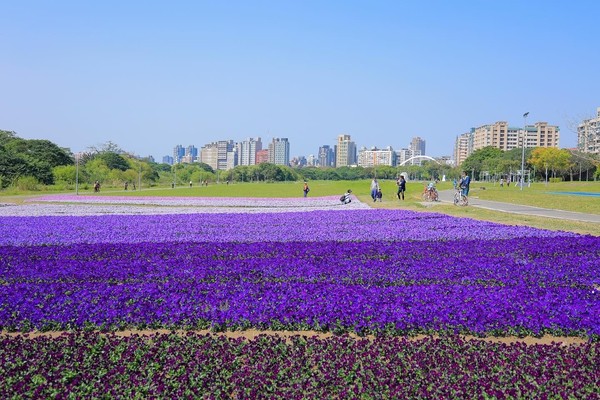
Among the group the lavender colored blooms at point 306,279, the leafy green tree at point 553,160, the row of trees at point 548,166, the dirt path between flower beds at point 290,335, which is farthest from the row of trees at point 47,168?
the leafy green tree at point 553,160

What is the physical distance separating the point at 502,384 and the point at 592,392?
2.81ft

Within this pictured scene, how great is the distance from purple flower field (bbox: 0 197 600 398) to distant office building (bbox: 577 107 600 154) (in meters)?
23.2

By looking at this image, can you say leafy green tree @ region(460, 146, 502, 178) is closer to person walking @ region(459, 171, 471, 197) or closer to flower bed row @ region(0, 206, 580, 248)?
person walking @ region(459, 171, 471, 197)

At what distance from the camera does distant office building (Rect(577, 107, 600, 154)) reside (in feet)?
118

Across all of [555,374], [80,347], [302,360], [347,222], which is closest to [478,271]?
[555,374]

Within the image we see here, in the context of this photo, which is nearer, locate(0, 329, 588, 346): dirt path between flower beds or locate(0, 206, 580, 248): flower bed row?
locate(0, 329, 588, 346): dirt path between flower beds

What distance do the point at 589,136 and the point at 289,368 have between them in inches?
1425

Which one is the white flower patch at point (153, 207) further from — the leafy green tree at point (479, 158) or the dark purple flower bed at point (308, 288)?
the leafy green tree at point (479, 158)

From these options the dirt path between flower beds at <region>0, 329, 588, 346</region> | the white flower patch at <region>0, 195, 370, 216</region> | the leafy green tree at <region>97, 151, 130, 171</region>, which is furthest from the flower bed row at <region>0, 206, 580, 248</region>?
the leafy green tree at <region>97, 151, 130, 171</region>

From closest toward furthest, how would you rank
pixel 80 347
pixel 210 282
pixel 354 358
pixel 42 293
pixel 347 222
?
pixel 354 358 < pixel 80 347 < pixel 42 293 < pixel 210 282 < pixel 347 222

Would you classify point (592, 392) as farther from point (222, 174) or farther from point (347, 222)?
point (222, 174)

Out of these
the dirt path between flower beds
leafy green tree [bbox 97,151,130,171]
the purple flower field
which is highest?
leafy green tree [bbox 97,151,130,171]

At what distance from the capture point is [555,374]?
5.99 m

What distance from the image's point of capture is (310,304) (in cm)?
834
